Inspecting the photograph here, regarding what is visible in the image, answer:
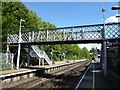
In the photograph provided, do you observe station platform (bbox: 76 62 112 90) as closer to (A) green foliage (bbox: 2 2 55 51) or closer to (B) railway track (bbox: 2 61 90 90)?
(B) railway track (bbox: 2 61 90 90)

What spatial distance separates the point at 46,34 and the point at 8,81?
606 inches

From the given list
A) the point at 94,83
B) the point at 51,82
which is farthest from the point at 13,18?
the point at 94,83

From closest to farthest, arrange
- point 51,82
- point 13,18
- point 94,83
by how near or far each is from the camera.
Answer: point 94,83, point 51,82, point 13,18

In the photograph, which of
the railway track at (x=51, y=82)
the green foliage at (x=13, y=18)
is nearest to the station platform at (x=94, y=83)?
the railway track at (x=51, y=82)

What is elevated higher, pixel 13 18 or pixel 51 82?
pixel 13 18

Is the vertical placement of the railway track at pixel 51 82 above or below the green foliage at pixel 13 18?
below

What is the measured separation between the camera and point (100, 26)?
3278cm

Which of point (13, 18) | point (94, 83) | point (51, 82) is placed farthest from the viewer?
point (13, 18)

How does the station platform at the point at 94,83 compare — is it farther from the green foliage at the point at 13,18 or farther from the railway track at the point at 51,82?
the green foliage at the point at 13,18

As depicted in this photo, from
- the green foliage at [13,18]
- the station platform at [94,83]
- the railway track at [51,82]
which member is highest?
the green foliage at [13,18]

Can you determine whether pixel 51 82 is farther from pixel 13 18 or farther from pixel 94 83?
pixel 13 18

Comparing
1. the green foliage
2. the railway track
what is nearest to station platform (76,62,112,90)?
the railway track

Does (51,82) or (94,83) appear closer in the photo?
(94,83)

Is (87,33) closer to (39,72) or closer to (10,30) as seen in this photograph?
(39,72)
